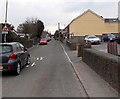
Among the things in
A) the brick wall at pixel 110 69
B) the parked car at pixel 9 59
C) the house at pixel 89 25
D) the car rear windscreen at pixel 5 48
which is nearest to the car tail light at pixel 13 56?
the parked car at pixel 9 59

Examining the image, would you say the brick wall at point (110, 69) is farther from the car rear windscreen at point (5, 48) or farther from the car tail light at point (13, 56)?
the car rear windscreen at point (5, 48)

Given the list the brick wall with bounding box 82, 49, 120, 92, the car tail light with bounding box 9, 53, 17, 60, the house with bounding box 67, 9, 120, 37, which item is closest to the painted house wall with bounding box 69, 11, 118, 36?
the house with bounding box 67, 9, 120, 37

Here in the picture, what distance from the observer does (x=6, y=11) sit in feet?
71.7

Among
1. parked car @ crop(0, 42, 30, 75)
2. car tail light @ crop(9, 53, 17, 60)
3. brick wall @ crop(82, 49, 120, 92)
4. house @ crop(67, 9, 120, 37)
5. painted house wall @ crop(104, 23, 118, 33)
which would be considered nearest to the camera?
brick wall @ crop(82, 49, 120, 92)

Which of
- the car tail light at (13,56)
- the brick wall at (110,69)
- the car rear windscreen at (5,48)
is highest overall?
the car rear windscreen at (5,48)

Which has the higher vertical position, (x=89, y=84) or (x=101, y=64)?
(x=101, y=64)

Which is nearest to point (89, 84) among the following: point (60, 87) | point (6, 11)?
point (60, 87)

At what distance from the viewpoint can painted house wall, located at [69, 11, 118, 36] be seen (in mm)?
55094

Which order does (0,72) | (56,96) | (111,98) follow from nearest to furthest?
(111,98), (56,96), (0,72)

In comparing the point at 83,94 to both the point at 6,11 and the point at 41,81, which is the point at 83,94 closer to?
A: the point at 41,81

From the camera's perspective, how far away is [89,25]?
5559 cm

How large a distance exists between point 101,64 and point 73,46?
59.5 feet

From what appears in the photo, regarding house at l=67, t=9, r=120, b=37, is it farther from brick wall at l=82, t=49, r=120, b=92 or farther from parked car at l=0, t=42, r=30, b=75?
brick wall at l=82, t=49, r=120, b=92

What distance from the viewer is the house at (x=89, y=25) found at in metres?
55.1
